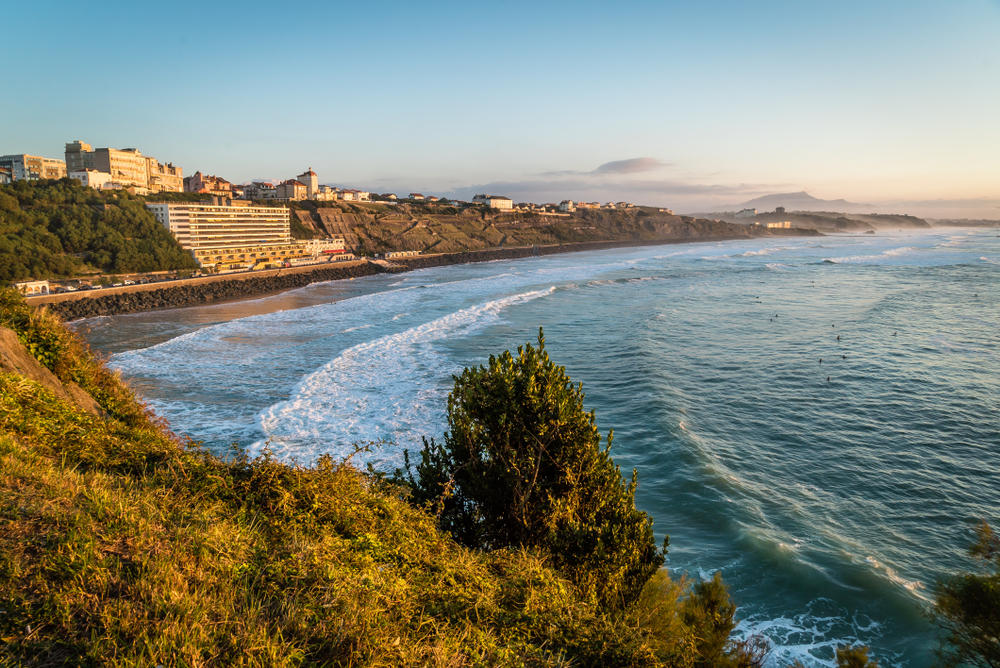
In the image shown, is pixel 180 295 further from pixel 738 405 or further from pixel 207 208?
pixel 738 405

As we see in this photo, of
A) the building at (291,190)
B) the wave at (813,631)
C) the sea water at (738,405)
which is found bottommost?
the wave at (813,631)

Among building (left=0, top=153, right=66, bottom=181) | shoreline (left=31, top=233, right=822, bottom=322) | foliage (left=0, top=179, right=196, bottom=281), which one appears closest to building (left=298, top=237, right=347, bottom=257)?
shoreline (left=31, top=233, right=822, bottom=322)

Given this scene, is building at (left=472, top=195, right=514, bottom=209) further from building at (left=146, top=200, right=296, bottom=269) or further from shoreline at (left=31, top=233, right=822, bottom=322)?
building at (left=146, top=200, right=296, bottom=269)

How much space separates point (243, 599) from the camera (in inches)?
129

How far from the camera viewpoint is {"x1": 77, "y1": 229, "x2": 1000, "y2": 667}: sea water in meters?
8.87

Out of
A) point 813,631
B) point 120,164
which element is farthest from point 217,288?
point 120,164

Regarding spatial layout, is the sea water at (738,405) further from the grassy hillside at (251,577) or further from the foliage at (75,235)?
the foliage at (75,235)

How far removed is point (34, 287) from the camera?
3703 centimetres

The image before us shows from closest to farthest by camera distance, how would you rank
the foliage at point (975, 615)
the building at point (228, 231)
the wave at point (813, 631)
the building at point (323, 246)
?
the foliage at point (975, 615) → the wave at point (813, 631) → the building at point (228, 231) → the building at point (323, 246)

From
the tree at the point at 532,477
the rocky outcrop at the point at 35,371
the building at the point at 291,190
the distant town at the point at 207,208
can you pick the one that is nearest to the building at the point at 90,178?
the distant town at the point at 207,208

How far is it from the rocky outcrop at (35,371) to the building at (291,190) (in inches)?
4026

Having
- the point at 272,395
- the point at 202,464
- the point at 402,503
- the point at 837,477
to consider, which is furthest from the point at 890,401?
the point at 272,395

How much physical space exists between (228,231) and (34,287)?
87.3 ft

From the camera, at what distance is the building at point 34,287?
1419 inches
